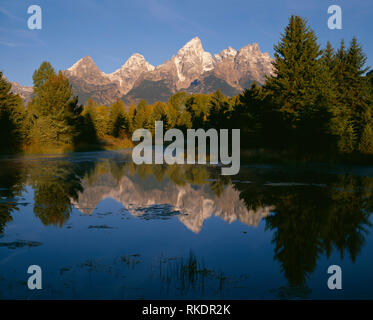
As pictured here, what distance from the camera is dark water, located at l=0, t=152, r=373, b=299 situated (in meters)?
5.25

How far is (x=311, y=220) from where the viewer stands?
930cm

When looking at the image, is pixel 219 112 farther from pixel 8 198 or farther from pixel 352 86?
pixel 8 198

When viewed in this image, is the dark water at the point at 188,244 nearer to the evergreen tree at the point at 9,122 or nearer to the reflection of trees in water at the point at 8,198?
the reflection of trees in water at the point at 8,198

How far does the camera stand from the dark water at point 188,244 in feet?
17.2

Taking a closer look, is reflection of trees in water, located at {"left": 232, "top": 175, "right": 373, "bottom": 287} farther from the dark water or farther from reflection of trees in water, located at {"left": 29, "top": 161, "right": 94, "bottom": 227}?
reflection of trees in water, located at {"left": 29, "top": 161, "right": 94, "bottom": 227}

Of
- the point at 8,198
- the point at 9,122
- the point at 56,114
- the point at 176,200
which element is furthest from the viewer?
the point at 56,114

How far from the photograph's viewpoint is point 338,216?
9773mm

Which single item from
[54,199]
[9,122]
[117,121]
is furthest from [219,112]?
[54,199]

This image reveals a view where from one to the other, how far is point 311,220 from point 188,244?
3789 millimetres

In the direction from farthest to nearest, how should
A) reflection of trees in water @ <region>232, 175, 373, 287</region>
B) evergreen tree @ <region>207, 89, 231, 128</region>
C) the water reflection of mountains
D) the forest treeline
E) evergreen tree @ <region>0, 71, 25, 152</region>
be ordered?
evergreen tree @ <region>207, 89, 231, 128</region>
evergreen tree @ <region>0, 71, 25, 152</region>
the forest treeline
the water reflection of mountains
reflection of trees in water @ <region>232, 175, 373, 287</region>

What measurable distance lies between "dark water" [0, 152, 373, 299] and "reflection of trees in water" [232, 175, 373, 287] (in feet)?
0.09

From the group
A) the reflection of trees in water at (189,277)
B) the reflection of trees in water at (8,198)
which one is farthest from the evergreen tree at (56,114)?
the reflection of trees in water at (189,277)

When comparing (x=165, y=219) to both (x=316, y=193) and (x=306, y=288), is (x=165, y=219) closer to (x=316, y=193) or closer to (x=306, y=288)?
(x=306, y=288)

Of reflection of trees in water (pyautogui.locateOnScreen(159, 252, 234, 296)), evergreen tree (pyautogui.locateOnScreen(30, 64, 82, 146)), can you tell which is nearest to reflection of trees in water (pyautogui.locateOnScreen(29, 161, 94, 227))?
reflection of trees in water (pyautogui.locateOnScreen(159, 252, 234, 296))
